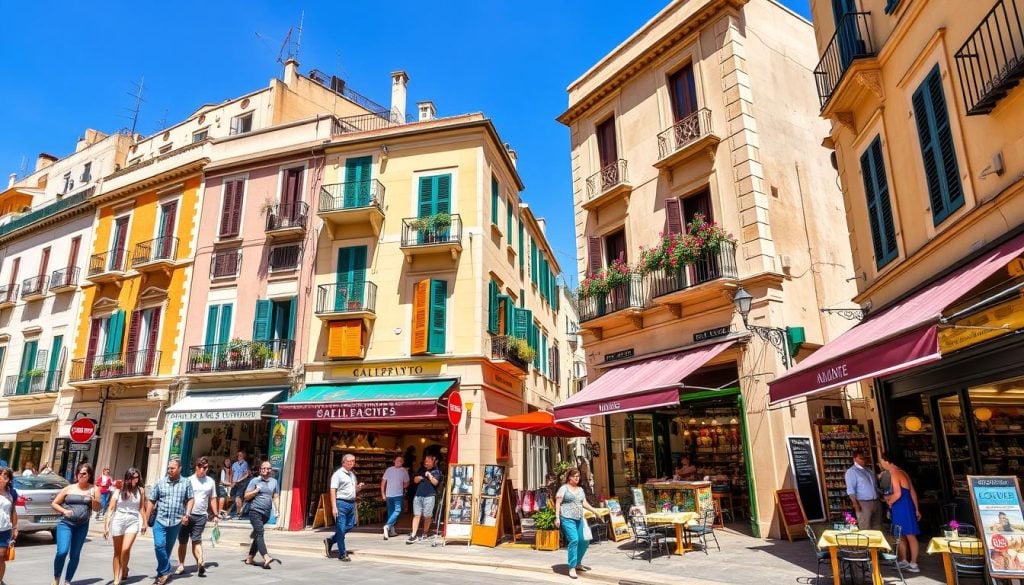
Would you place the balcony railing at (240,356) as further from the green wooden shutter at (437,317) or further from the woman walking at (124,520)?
the woman walking at (124,520)

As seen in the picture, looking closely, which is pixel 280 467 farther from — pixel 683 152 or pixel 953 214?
pixel 953 214

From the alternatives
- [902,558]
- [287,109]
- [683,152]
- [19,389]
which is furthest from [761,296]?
[19,389]

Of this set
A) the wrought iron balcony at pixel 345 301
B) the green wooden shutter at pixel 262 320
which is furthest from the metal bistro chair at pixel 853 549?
the green wooden shutter at pixel 262 320

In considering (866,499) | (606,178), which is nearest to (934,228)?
(866,499)

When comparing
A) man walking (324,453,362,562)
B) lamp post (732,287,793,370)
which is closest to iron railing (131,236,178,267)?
man walking (324,453,362,562)

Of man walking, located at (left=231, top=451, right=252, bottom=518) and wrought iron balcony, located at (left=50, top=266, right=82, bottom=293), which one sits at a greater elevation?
wrought iron balcony, located at (left=50, top=266, right=82, bottom=293)

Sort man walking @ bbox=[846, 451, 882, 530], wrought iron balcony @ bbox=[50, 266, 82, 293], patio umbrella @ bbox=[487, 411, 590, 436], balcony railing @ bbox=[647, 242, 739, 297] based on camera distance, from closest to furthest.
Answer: man walking @ bbox=[846, 451, 882, 530], balcony railing @ bbox=[647, 242, 739, 297], patio umbrella @ bbox=[487, 411, 590, 436], wrought iron balcony @ bbox=[50, 266, 82, 293]

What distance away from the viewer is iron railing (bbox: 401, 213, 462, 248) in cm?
1762

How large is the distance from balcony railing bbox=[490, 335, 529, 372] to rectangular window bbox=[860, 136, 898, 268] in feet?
33.0

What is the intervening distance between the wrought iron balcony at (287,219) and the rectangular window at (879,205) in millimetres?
15235

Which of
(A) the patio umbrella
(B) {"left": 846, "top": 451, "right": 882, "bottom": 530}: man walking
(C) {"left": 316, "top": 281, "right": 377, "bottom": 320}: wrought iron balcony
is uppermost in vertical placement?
(C) {"left": 316, "top": 281, "right": 377, "bottom": 320}: wrought iron balcony

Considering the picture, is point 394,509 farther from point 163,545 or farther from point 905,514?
point 905,514

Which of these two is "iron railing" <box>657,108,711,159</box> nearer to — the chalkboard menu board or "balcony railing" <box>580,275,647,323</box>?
"balcony railing" <box>580,275,647,323</box>

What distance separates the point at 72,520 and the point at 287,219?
12.6m
